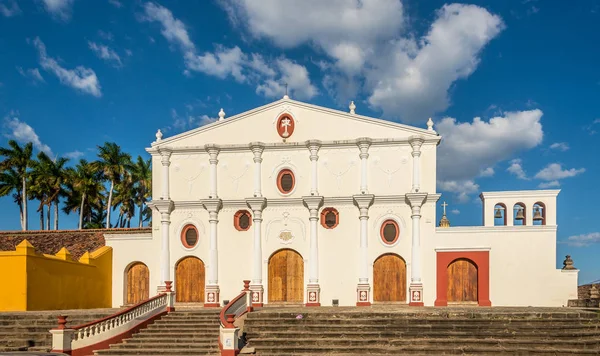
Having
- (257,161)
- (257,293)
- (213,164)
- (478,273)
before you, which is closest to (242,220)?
(257,161)

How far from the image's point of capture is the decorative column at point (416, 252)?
75.7 feet

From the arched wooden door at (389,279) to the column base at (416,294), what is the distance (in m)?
0.50

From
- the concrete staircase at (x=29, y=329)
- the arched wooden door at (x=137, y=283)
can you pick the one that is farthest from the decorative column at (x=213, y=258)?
the concrete staircase at (x=29, y=329)

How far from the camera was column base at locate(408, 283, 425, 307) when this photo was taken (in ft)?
75.5

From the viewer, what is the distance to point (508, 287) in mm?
22812

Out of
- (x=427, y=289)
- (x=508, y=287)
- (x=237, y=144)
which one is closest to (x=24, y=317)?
(x=237, y=144)

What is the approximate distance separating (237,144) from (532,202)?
1381 centimetres

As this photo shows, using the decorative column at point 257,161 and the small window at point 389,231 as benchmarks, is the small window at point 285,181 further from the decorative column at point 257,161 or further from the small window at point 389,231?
the small window at point 389,231

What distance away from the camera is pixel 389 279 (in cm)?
2373

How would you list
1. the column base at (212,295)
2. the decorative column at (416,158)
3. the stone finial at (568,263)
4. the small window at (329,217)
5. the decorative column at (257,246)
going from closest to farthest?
the stone finial at (568,263) → the decorative column at (416,158) → the decorative column at (257,246) → the column base at (212,295) → the small window at (329,217)

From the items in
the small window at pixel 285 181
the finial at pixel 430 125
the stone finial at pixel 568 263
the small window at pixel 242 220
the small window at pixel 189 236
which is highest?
the finial at pixel 430 125

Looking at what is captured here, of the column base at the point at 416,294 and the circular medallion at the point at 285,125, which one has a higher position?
the circular medallion at the point at 285,125

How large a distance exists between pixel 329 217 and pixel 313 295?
3664 mm

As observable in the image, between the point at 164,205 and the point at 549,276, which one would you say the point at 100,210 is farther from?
the point at 549,276
